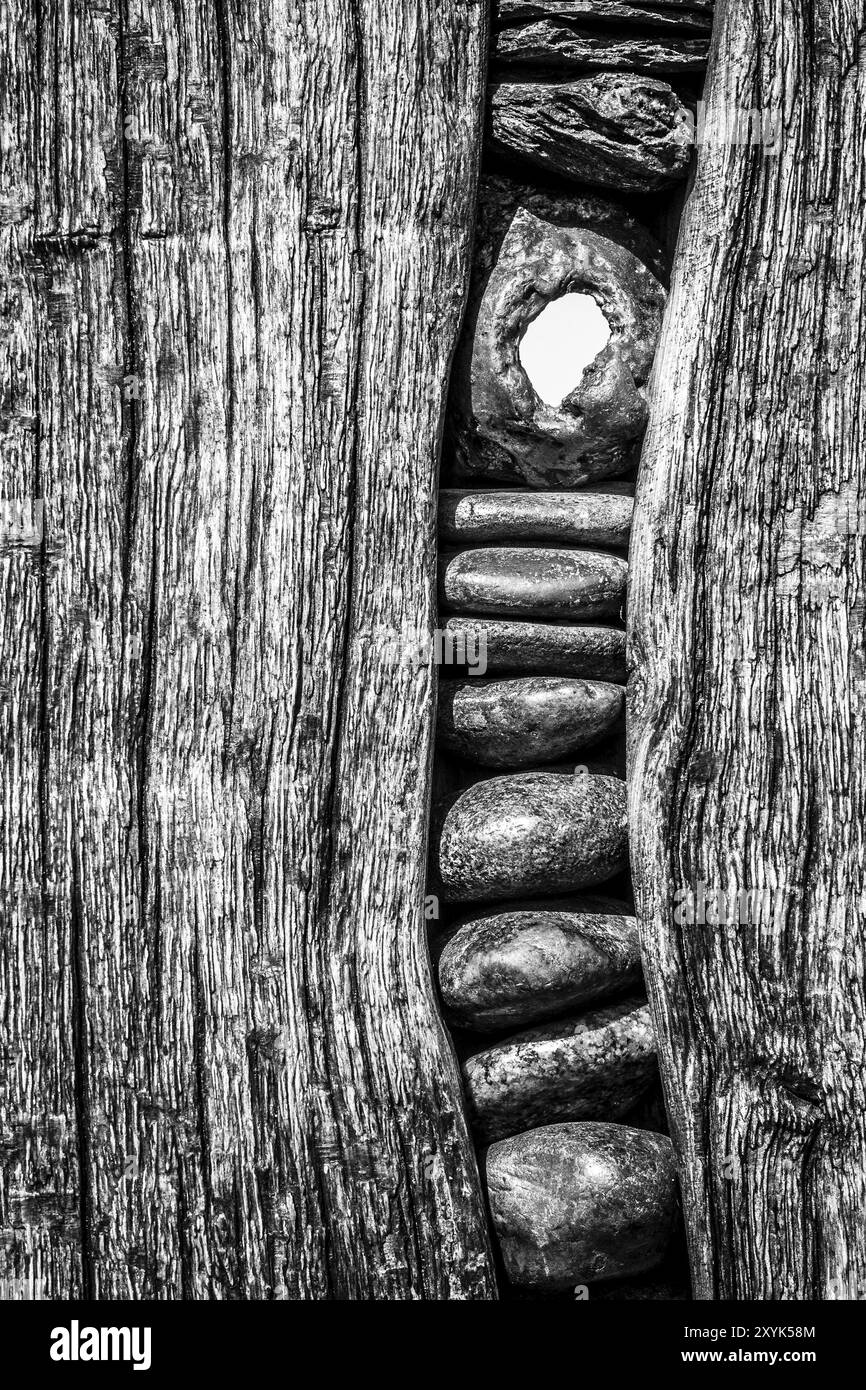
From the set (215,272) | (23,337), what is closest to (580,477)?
(215,272)

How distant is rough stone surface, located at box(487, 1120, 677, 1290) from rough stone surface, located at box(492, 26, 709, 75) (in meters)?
1.86

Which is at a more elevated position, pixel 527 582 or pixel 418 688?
pixel 527 582

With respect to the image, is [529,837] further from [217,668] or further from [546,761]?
[217,668]

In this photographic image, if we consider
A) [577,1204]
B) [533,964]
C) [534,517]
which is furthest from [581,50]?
[577,1204]

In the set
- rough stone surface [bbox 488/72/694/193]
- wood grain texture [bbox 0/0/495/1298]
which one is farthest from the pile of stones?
wood grain texture [bbox 0/0/495/1298]

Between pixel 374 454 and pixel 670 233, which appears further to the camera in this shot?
pixel 670 233

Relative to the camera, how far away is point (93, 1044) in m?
1.65

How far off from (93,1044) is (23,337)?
3.89 feet

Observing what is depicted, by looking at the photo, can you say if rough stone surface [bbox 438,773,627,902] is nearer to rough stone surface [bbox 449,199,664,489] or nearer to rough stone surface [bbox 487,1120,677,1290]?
rough stone surface [bbox 487,1120,677,1290]

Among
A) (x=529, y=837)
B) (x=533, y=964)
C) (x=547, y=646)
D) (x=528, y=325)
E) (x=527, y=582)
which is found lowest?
(x=533, y=964)

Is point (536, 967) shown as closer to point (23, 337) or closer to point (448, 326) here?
point (448, 326)

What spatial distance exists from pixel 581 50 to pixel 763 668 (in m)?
1.13

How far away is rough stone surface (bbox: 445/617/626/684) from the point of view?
5.88ft

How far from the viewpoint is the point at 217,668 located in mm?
1693
